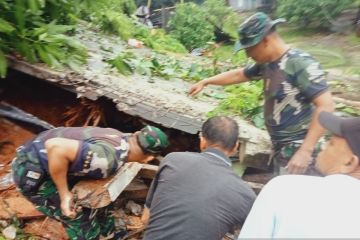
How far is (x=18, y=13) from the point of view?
484 cm

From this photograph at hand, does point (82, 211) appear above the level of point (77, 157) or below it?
below

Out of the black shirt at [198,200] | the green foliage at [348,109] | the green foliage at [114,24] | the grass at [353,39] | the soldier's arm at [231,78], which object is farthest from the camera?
the grass at [353,39]

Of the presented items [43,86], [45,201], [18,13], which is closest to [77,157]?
[45,201]

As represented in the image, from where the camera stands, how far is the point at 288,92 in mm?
3443

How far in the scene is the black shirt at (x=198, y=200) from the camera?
2.66 m

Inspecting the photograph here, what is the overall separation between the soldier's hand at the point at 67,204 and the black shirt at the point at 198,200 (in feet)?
3.16

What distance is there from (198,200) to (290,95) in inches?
50.5

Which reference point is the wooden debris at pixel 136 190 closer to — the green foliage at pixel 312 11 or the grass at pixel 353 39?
the grass at pixel 353 39

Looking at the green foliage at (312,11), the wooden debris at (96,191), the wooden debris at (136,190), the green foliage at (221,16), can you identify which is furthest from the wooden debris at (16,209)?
the green foliage at (221,16)

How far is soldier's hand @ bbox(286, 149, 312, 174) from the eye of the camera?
3266mm

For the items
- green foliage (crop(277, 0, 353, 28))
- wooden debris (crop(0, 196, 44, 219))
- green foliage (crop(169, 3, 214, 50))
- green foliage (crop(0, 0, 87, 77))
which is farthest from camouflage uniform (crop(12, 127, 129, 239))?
green foliage (crop(277, 0, 353, 28))

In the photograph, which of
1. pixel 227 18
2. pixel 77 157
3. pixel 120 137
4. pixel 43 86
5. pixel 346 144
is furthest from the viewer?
pixel 227 18

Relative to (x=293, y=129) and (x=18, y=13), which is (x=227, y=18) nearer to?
(x=18, y=13)

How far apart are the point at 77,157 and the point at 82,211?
64 cm
